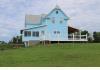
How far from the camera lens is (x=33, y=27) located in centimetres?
5100

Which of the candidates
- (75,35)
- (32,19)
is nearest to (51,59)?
(75,35)

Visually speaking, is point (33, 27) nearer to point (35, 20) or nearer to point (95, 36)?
point (35, 20)

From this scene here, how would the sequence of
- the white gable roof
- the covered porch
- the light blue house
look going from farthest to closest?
the white gable roof < the light blue house < the covered porch

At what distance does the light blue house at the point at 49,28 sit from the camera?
160 feet

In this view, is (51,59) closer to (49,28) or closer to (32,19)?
(49,28)

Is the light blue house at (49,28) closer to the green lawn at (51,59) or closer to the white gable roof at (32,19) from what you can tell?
the white gable roof at (32,19)

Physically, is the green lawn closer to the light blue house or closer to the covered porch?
the covered porch

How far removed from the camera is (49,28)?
51344mm

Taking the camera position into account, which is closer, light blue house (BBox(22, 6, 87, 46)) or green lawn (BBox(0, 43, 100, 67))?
green lawn (BBox(0, 43, 100, 67))

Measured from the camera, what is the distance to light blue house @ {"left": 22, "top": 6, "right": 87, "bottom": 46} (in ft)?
160

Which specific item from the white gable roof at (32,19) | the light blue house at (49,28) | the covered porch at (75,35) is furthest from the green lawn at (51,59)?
the white gable roof at (32,19)

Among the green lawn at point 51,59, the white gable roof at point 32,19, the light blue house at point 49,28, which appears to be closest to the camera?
the green lawn at point 51,59

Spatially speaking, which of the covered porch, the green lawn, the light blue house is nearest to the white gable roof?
the light blue house

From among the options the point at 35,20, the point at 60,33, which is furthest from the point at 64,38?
the point at 35,20
